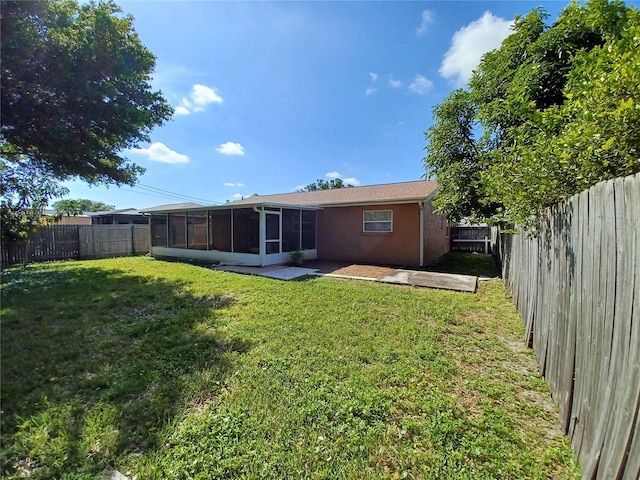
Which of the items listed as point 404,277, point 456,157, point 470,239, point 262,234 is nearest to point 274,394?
point 404,277

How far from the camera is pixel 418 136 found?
40.5 ft

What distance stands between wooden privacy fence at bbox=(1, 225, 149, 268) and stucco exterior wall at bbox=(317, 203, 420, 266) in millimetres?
10914

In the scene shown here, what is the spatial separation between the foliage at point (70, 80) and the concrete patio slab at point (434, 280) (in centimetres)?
908

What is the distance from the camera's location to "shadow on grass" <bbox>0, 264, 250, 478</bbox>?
2.24m

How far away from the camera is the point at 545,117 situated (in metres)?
3.13

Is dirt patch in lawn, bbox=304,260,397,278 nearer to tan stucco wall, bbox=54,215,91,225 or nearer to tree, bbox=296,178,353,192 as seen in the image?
tan stucco wall, bbox=54,215,91,225

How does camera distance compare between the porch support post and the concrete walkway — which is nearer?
Answer: the concrete walkway

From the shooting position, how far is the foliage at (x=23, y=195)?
25.2 ft

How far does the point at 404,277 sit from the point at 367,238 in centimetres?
357

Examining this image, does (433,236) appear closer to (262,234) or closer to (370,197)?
(370,197)

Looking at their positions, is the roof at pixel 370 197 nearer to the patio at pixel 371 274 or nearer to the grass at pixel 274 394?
the patio at pixel 371 274

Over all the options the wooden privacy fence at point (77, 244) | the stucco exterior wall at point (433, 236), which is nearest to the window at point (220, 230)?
the wooden privacy fence at point (77, 244)

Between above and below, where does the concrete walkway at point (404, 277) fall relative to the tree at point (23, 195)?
below

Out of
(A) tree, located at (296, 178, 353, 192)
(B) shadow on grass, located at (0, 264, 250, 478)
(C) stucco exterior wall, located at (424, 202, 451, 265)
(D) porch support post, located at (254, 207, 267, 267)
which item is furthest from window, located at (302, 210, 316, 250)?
(A) tree, located at (296, 178, 353, 192)
